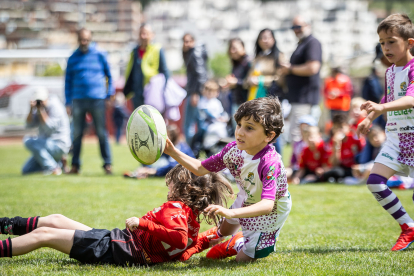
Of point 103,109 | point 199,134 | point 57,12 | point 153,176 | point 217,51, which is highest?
point 57,12

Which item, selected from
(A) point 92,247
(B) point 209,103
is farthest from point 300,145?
(A) point 92,247

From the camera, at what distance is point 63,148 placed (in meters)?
8.42

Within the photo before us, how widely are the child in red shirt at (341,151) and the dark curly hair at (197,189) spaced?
14.2 feet

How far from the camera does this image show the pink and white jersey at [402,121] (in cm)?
331

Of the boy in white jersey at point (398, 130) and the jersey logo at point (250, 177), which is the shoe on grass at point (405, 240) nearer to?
the boy in white jersey at point (398, 130)

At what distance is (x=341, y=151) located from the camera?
23.5 ft

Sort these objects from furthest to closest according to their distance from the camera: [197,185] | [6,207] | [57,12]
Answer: [57,12] < [6,207] < [197,185]

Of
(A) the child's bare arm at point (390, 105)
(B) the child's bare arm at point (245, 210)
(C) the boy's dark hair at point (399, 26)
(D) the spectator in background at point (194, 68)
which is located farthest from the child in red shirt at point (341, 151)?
(B) the child's bare arm at point (245, 210)

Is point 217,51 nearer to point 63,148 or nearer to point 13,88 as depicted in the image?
point 13,88

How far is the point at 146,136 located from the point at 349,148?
5113 mm

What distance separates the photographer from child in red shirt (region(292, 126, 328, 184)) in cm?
715

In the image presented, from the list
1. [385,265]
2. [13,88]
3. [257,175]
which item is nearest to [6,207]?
[257,175]

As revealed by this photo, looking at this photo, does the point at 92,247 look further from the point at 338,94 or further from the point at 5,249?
the point at 338,94

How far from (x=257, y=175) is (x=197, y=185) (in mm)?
481
